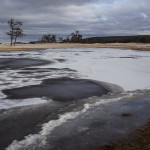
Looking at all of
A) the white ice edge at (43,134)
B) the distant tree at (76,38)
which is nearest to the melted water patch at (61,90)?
the white ice edge at (43,134)

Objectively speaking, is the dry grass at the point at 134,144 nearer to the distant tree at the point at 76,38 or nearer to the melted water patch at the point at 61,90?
the melted water patch at the point at 61,90

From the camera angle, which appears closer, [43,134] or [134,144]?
[134,144]

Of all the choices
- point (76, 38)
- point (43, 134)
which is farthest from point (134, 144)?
point (76, 38)

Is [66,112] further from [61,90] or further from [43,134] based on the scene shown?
[61,90]

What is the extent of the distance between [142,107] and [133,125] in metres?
1.66

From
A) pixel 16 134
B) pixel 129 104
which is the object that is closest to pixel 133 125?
pixel 129 104

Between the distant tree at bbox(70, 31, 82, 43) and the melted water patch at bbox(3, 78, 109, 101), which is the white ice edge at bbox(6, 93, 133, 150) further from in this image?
the distant tree at bbox(70, 31, 82, 43)

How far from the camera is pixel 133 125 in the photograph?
18.1 feet

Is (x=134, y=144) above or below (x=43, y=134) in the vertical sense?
above

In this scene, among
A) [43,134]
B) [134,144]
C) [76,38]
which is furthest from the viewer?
[76,38]

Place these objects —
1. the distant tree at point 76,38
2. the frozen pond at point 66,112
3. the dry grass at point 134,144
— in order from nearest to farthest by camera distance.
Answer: the dry grass at point 134,144 < the frozen pond at point 66,112 < the distant tree at point 76,38

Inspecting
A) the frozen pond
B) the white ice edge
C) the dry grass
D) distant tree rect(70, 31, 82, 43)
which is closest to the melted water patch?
the frozen pond

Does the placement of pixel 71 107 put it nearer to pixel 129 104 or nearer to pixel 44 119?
pixel 44 119

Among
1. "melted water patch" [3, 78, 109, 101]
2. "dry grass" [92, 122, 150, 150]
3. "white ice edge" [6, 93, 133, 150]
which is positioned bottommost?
"white ice edge" [6, 93, 133, 150]
